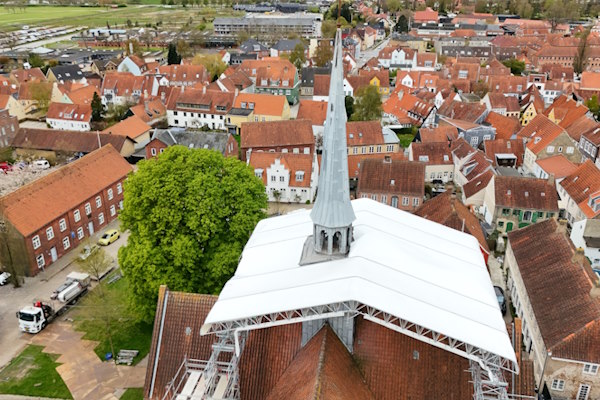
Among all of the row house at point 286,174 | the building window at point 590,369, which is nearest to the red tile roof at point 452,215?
the building window at point 590,369

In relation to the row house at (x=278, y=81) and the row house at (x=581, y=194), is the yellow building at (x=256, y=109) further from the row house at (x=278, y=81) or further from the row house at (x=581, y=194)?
the row house at (x=581, y=194)

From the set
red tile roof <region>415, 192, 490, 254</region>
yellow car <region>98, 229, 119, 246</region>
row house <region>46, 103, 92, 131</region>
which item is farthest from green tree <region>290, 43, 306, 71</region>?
red tile roof <region>415, 192, 490, 254</region>

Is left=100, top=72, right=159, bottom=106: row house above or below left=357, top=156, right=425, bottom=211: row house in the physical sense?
above

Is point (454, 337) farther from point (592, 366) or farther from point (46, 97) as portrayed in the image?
point (46, 97)

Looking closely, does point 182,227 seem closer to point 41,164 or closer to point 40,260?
point 40,260

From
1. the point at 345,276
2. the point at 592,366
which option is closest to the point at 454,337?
the point at 345,276

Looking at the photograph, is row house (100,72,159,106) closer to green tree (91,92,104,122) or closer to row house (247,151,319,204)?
green tree (91,92,104,122)

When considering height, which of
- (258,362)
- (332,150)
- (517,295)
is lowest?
(517,295)

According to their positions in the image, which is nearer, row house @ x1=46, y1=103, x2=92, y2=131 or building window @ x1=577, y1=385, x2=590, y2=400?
building window @ x1=577, y1=385, x2=590, y2=400
